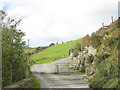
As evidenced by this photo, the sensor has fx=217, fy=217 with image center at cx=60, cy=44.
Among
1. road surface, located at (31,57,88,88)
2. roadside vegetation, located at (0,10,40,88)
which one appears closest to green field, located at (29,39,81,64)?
road surface, located at (31,57,88,88)

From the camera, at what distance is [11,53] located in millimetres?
17797

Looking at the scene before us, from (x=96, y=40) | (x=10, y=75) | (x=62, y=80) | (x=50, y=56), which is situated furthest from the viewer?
(x=50, y=56)

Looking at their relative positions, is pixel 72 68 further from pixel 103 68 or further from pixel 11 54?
pixel 11 54

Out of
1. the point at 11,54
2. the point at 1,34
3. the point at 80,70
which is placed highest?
the point at 1,34

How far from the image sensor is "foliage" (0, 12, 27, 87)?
16619 mm

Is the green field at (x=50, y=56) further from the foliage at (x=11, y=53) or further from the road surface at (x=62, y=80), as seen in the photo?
the foliage at (x=11, y=53)

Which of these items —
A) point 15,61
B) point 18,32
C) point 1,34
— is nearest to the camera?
point 1,34

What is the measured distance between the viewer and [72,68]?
46281 millimetres

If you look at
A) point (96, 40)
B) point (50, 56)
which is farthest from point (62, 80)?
point (50, 56)

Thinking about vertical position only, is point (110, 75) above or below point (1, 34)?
below

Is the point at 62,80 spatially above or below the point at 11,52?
below

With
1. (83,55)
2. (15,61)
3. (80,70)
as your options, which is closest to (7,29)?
(15,61)

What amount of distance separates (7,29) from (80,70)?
25543 mm

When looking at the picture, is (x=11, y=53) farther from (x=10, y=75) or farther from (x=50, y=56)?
(x=50, y=56)
